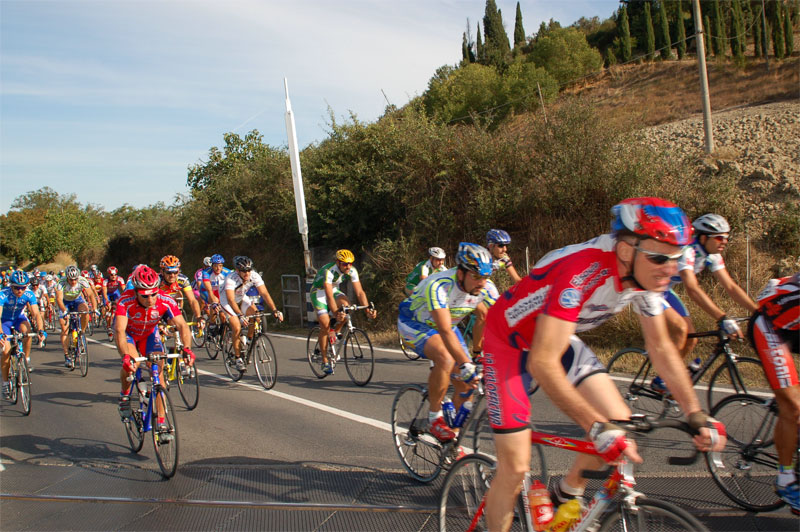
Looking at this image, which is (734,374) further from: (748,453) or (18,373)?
(18,373)

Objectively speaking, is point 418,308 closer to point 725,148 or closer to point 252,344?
point 252,344

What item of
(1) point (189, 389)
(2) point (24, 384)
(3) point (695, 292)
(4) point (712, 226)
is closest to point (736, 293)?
(3) point (695, 292)

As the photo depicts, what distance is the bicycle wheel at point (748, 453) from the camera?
3.80 meters

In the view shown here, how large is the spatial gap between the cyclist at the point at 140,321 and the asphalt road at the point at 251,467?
90 centimetres

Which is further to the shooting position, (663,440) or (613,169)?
(613,169)

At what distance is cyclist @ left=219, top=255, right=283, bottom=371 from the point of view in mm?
8797

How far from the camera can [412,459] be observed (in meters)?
4.60

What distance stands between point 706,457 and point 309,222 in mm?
15802

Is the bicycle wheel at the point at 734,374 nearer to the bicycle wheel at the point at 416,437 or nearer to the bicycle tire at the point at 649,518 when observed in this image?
the bicycle wheel at the point at 416,437

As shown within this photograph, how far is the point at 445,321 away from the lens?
4059 mm

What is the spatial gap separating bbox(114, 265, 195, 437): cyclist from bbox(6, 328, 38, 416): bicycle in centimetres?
268

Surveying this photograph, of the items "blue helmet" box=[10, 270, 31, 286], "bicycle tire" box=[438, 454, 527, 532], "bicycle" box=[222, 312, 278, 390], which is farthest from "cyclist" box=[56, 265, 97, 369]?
"bicycle tire" box=[438, 454, 527, 532]

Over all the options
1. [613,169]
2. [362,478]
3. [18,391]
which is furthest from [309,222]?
[362,478]

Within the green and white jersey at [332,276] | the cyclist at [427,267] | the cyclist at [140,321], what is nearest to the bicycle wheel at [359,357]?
the green and white jersey at [332,276]
